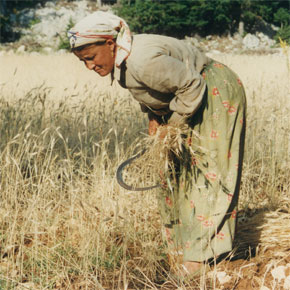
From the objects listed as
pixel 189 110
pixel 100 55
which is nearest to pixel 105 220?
pixel 189 110

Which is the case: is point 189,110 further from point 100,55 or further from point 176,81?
point 100,55

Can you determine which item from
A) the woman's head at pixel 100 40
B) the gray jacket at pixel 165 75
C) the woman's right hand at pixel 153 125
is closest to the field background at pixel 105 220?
the woman's right hand at pixel 153 125

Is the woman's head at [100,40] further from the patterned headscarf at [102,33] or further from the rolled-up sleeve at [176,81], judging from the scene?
the rolled-up sleeve at [176,81]

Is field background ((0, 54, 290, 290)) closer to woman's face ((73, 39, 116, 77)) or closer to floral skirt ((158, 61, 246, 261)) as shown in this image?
floral skirt ((158, 61, 246, 261))

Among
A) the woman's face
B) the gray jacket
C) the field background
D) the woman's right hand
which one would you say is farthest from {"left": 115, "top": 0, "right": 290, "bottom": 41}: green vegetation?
the woman's face

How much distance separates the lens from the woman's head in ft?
7.05

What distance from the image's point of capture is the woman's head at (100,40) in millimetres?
2148

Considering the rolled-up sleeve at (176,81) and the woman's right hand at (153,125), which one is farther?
the woman's right hand at (153,125)

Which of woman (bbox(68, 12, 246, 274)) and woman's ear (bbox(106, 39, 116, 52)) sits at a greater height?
woman's ear (bbox(106, 39, 116, 52))

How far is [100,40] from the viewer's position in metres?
2.17

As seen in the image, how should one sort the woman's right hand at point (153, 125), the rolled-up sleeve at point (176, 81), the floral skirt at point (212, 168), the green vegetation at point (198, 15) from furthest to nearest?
the green vegetation at point (198, 15), the woman's right hand at point (153, 125), the floral skirt at point (212, 168), the rolled-up sleeve at point (176, 81)

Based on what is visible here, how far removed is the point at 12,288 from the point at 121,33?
130 centimetres

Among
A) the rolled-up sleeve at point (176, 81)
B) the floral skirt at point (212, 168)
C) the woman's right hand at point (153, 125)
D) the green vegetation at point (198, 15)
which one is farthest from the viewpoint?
the green vegetation at point (198, 15)

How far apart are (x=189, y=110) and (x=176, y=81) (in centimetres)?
16
